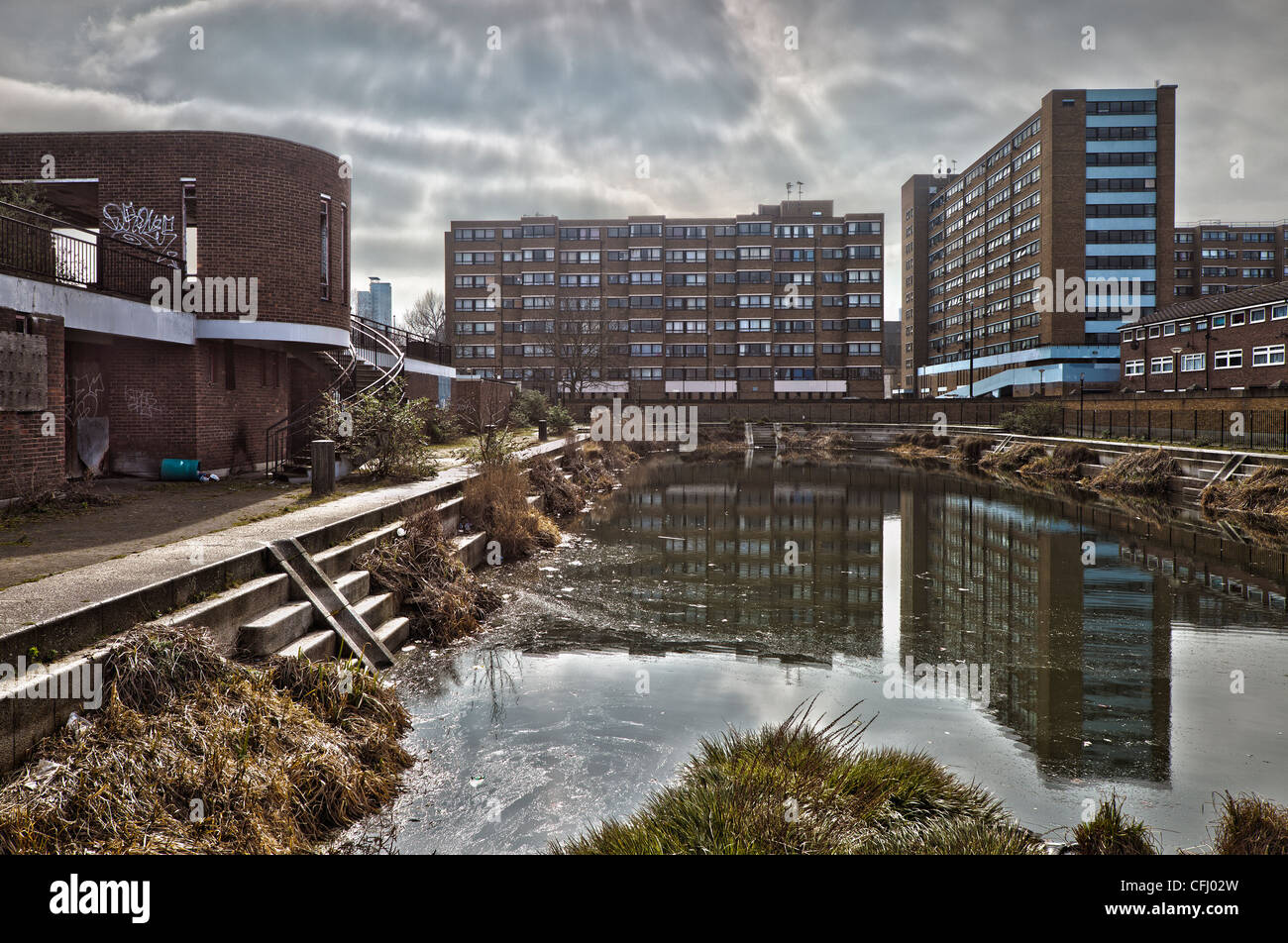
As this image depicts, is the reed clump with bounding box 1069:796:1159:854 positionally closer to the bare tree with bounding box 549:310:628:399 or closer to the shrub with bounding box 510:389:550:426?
the shrub with bounding box 510:389:550:426

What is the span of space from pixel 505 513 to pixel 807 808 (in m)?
10.6

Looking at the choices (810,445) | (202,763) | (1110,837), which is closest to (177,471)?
(202,763)

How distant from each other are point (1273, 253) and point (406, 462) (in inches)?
5048

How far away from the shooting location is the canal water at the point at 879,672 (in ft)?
18.7

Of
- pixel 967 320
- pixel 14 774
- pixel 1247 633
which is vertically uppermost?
pixel 967 320

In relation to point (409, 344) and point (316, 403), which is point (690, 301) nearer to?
point (409, 344)

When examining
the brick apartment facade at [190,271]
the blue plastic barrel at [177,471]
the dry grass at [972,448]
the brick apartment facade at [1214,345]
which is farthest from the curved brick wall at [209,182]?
the brick apartment facade at [1214,345]

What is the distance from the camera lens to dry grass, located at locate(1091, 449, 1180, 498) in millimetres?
25203

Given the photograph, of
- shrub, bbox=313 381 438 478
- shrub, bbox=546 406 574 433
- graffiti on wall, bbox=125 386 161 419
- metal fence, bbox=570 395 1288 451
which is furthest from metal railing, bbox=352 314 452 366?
metal fence, bbox=570 395 1288 451

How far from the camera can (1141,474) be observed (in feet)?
85.0

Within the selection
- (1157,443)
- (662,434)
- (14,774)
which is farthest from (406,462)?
(662,434)

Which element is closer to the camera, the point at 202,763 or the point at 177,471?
the point at 202,763

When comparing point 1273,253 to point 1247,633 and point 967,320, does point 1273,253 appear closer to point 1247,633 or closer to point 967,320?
point 967,320
